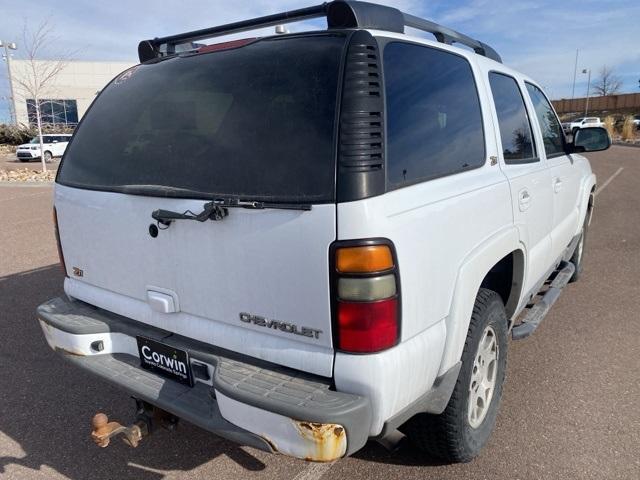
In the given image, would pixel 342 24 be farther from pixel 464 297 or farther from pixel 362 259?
pixel 464 297

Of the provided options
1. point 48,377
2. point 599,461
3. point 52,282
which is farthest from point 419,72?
point 52,282

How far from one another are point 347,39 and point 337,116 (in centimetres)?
36

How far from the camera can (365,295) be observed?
1786 mm

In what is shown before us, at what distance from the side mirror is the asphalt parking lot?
147 centimetres

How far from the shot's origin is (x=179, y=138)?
2271mm

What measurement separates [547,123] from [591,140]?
681 mm

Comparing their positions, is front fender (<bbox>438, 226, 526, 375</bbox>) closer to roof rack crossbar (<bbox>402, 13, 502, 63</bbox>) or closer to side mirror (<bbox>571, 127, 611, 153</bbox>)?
roof rack crossbar (<bbox>402, 13, 502, 63</bbox>)

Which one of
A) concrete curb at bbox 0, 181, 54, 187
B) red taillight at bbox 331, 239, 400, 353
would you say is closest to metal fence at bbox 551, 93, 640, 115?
concrete curb at bbox 0, 181, 54, 187

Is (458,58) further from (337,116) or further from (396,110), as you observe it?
(337,116)

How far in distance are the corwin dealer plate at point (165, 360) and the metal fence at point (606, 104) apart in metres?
69.5

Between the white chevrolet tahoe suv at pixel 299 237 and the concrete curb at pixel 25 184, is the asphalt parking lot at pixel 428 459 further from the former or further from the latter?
the concrete curb at pixel 25 184

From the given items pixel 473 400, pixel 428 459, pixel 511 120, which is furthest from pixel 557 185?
pixel 428 459

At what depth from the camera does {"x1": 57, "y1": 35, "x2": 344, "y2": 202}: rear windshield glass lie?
189 cm

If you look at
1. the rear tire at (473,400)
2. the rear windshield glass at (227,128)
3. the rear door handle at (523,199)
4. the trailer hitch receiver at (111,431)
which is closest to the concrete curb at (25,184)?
the rear windshield glass at (227,128)
